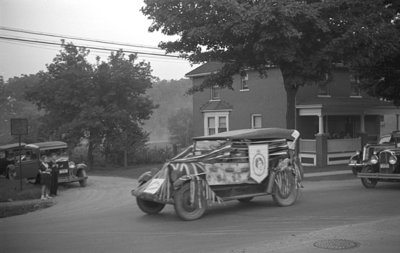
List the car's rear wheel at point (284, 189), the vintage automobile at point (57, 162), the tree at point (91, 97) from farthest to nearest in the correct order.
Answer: the tree at point (91, 97) < the vintage automobile at point (57, 162) < the car's rear wheel at point (284, 189)

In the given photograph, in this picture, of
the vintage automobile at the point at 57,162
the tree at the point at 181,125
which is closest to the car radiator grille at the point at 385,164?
the vintage automobile at the point at 57,162

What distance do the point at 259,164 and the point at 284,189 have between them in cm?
104

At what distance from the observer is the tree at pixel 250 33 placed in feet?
58.4

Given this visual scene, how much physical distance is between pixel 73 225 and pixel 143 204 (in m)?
1.80

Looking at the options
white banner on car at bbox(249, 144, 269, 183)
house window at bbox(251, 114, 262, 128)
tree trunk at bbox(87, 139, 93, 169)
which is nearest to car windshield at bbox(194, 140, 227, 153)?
white banner on car at bbox(249, 144, 269, 183)

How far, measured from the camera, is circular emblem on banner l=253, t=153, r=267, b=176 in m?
12.2

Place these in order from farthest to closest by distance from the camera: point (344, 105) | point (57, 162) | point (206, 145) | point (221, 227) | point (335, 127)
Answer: point (335, 127)
point (344, 105)
point (57, 162)
point (206, 145)
point (221, 227)

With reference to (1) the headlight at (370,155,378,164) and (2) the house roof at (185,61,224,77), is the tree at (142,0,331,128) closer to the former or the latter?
(1) the headlight at (370,155,378,164)

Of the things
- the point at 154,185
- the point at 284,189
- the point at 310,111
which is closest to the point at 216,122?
the point at 310,111

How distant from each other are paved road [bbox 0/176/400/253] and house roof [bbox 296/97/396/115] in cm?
1464

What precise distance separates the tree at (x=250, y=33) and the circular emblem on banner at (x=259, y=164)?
21.8ft

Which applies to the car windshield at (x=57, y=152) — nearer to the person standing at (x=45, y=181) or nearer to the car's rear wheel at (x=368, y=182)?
the person standing at (x=45, y=181)

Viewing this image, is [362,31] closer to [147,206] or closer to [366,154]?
[366,154]

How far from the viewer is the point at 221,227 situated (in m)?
10.0
